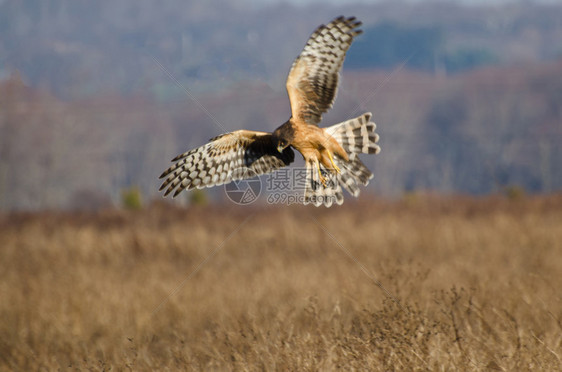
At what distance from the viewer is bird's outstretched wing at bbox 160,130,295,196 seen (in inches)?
209

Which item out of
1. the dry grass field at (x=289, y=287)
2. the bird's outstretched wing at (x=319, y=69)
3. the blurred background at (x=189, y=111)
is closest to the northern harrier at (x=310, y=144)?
the bird's outstretched wing at (x=319, y=69)

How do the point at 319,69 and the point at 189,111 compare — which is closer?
the point at 319,69

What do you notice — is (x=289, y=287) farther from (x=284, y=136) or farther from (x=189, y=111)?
(x=189, y=111)

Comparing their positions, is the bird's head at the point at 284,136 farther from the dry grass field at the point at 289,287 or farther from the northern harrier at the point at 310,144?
the dry grass field at the point at 289,287

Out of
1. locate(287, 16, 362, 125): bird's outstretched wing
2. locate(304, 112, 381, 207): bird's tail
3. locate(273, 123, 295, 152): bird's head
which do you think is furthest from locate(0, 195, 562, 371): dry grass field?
locate(287, 16, 362, 125): bird's outstretched wing

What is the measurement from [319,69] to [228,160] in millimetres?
991

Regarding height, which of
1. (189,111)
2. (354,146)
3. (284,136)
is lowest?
(284,136)

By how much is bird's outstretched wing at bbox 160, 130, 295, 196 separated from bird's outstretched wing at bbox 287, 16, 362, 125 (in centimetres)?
38

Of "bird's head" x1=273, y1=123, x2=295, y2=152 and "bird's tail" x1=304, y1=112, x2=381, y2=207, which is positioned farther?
"bird's tail" x1=304, y1=112, x2=381, y2=207

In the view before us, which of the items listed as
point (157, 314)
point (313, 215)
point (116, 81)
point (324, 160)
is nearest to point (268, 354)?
point (324, 160)

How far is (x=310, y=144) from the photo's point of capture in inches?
185

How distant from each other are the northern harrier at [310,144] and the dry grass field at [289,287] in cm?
84
